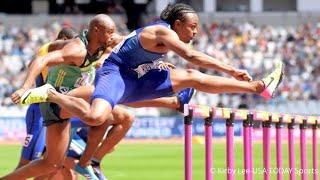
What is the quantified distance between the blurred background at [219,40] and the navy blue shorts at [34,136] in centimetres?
1796

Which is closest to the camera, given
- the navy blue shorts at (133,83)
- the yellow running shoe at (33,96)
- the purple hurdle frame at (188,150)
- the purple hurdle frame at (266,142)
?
the purple hurdle frame at (188,150)

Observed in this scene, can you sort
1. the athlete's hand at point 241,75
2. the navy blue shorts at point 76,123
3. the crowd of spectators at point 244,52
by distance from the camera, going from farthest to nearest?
1. the crowd of spectators at point 244,52
2. the navy blue shorts at point 76,123
3. the athlete's hand at point 241,75

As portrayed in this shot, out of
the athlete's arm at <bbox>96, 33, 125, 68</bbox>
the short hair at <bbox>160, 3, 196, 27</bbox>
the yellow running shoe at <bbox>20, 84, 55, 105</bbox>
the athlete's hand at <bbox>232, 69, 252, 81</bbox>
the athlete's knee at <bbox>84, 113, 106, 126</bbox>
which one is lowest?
the athlete's knee at <bbox>84, 113, 106, 126</bbox>

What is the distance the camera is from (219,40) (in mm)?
35688

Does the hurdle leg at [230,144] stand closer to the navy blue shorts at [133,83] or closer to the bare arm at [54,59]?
the navy blue shorts at [133,83]

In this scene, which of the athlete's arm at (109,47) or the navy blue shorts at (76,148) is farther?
the navy blue shorts at (76,148)

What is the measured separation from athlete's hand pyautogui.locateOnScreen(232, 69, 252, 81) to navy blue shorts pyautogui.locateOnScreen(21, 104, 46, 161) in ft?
7.52

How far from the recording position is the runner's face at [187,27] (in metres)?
9.20

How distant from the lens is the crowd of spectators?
30.2m

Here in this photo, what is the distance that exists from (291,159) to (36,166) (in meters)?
3.10

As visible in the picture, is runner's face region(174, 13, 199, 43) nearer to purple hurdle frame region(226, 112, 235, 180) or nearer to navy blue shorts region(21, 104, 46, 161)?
purple hurdle frame region(226, 112, 235, 180)

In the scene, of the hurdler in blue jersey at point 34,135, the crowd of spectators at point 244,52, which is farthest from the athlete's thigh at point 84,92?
the crowd of spectators at point 244,52

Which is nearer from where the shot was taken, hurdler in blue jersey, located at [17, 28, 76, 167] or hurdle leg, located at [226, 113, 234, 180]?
hurdle leg, located at [226, 113, 234, 180]

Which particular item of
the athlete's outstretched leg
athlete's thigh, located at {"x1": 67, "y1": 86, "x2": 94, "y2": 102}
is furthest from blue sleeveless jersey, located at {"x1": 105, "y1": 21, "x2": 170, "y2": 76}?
the athlete's outstretched leg
